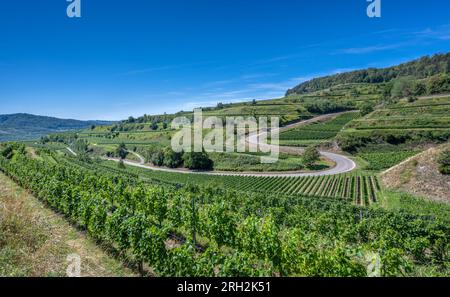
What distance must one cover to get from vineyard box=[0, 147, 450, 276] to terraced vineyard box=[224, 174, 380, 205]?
1045cm

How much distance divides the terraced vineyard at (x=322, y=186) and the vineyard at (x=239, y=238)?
34.3 ft

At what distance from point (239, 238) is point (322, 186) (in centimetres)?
3743

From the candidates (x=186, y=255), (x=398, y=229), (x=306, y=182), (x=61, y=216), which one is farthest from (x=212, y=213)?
(x=306, y=182)

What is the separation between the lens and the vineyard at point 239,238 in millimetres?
11016

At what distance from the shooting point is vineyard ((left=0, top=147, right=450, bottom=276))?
11016 millimetres

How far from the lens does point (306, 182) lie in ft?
173

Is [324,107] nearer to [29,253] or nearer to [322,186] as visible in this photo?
[322,186]

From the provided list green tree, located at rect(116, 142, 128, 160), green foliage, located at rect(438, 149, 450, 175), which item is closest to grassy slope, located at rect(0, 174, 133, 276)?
green foliage, located at rect(438, 149, 450, 175)

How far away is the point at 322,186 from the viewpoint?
4866 centimetres

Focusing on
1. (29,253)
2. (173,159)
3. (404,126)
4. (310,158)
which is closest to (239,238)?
(29,253)

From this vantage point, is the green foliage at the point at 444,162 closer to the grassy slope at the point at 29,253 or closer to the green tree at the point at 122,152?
the grassy slope at the point at 29,253

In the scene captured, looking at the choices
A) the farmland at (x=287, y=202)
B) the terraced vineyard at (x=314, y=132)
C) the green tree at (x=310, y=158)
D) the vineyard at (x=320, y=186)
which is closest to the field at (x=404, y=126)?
the farmland at (x=287, y=202)

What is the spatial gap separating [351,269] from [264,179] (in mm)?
47664

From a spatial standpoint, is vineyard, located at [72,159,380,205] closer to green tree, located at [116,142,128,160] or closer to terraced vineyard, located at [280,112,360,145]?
terraced vineyard, located at [280,112,360,145]
